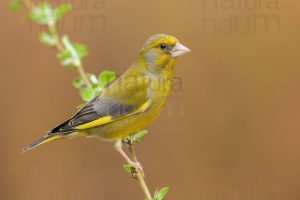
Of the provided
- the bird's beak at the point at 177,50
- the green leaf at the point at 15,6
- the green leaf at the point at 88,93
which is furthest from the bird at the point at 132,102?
the green leaf at the point at 15,6

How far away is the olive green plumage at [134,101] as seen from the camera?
4.96 m

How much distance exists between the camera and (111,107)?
505 cm

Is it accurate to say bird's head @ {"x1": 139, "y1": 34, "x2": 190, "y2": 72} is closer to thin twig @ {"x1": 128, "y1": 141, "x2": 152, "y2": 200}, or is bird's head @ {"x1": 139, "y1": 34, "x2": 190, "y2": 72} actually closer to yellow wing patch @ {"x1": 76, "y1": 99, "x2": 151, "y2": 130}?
yellow wing patch @ {"x1": 76, "y1": 99, "x2": 151, "y2": 130}

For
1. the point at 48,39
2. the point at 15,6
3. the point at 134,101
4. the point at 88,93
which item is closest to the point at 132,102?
the point at 134,101

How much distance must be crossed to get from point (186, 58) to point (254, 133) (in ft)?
3.60

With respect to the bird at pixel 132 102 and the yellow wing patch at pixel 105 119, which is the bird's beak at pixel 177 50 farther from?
the yellow wing patch at pixel 105 119

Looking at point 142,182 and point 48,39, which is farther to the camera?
point 48,39

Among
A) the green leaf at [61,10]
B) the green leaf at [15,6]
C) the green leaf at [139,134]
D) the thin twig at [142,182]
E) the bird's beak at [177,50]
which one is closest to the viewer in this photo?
the thin twig at [142,182]

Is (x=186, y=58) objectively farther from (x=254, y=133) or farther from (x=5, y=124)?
(x=5, y=124)

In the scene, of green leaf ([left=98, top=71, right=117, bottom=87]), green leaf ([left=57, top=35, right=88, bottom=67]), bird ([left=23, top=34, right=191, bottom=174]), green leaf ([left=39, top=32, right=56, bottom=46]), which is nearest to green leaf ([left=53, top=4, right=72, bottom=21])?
green leaf ([left=39, top=32, right=56, bottom=46])

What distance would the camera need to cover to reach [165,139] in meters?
6.45

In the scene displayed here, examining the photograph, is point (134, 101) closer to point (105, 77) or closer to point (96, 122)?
point (96, 122)

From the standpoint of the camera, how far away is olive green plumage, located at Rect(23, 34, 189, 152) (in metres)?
4.96

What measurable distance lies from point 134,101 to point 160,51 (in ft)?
→ 1.54
